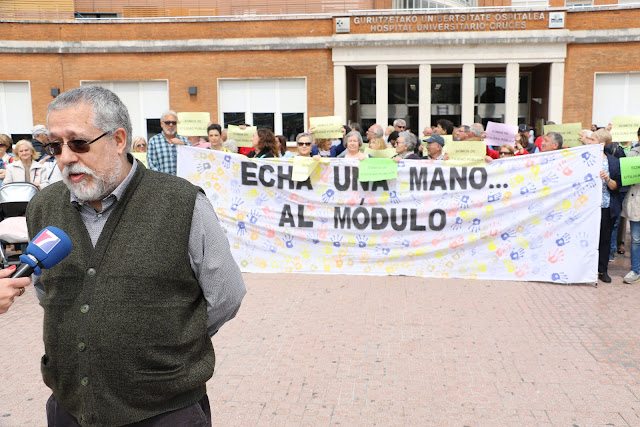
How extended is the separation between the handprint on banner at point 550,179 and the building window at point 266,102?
18209 millimetres

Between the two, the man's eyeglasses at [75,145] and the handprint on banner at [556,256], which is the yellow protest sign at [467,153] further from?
the man's eyeglasses at [75,145]

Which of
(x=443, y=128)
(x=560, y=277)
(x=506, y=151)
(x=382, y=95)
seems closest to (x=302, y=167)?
(x=506, y=151)

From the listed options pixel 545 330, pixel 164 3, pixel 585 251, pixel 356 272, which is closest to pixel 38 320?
pixel 356 272

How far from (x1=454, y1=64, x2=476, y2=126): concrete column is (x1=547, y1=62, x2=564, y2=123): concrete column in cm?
284

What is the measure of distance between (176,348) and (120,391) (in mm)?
248

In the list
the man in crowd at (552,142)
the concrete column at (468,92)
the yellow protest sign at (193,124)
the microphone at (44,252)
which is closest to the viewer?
the microphone at (44,252)

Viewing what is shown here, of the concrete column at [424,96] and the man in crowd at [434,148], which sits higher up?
the concrete column at [424,96]

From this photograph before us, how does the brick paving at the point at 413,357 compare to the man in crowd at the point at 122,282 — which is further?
the brick paving at the point at 413,357

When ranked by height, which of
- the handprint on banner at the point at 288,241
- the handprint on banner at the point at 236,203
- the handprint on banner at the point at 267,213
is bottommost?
the handprint on banner at the point at 288,241

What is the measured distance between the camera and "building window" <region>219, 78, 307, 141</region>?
2628 cm

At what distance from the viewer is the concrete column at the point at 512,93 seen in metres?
25.3

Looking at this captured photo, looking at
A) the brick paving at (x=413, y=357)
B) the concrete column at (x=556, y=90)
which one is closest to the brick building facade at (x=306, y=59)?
the concrete column at (x=556, y=90)

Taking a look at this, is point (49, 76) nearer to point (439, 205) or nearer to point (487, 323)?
point (439, 205)

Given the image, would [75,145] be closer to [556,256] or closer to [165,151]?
[165,151]
